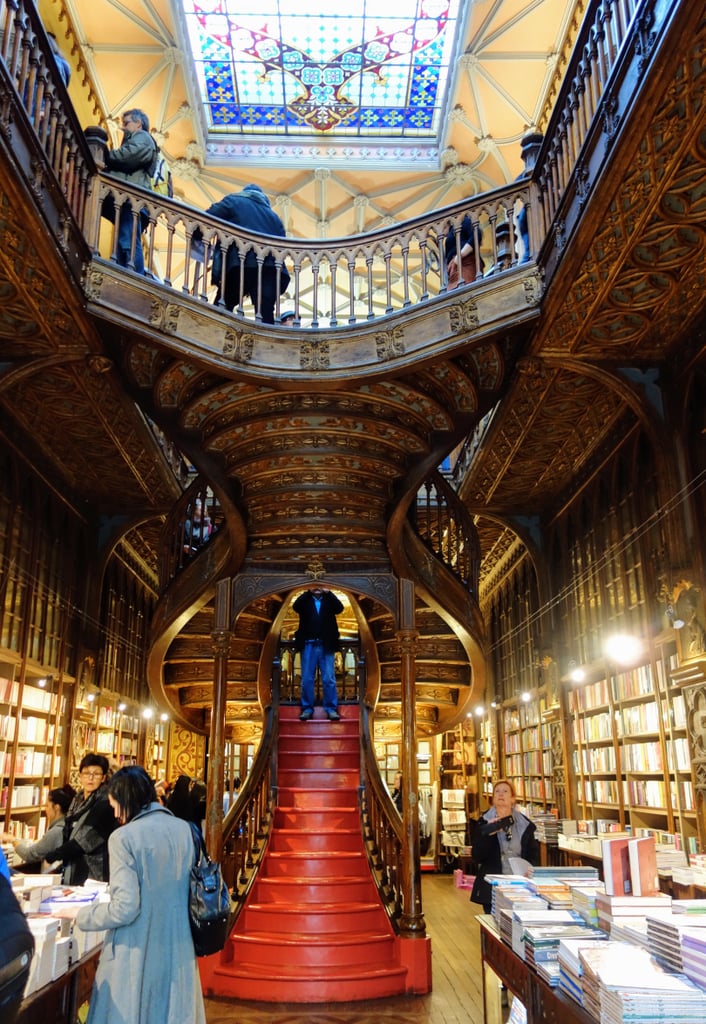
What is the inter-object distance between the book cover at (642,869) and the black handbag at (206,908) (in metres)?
1.32

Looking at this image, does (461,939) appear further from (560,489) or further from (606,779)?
(560,489)

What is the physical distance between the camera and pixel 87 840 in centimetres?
360

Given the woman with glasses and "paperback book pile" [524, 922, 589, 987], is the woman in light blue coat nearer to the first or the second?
the woman with glasses

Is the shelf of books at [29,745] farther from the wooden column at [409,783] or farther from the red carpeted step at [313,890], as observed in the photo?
the wooden column at [409,783]

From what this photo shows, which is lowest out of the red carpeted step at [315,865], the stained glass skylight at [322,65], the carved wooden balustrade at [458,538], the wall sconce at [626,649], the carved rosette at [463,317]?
the red carpeted step at [315,865]

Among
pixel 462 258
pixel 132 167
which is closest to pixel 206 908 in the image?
pixel 462 258

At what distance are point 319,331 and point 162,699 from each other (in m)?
4.67

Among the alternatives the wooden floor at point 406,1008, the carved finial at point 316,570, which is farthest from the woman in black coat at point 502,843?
the carved finial at point 316,570

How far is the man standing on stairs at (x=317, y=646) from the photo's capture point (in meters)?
8.40

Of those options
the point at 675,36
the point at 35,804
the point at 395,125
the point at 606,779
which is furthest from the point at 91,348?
the point at 395,125

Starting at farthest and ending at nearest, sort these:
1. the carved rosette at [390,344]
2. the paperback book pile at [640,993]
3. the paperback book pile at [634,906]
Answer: the carved rosette at [390,344], the paperback book pile at [634,906], the paperback book pile at [640,993]

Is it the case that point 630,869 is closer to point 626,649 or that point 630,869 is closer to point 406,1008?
point 406,1008

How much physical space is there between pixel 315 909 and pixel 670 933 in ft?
15.0

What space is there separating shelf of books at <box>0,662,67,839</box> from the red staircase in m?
2.12
